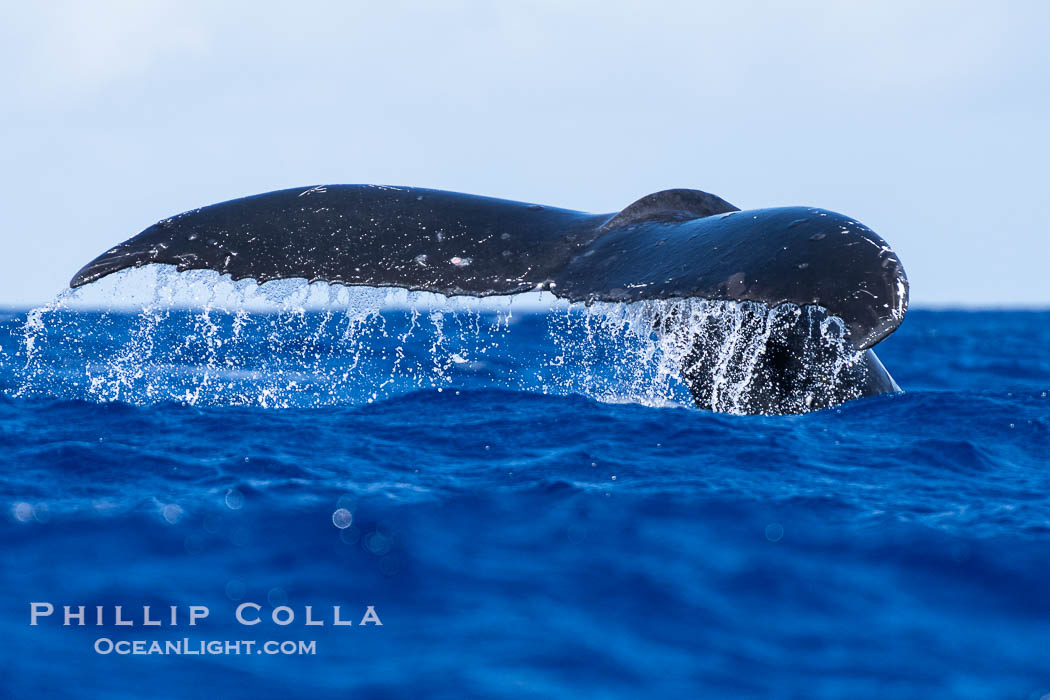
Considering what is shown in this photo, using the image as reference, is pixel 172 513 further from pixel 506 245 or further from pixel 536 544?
pixel 506 245

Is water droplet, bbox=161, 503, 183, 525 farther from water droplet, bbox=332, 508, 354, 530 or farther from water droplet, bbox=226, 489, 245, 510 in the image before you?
water droplet, bbox=332, 508, 354, 530

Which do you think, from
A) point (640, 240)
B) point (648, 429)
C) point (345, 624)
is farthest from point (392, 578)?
point (648, 429)

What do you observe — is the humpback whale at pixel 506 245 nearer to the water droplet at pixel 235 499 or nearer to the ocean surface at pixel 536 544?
the ocean surface at pixel 536 544

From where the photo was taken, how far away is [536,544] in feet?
A: 18.9

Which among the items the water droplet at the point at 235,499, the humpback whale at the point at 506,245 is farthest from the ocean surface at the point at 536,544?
the humpback whale at the point at 506,245

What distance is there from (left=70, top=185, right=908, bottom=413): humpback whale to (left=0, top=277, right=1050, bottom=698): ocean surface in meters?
0.34

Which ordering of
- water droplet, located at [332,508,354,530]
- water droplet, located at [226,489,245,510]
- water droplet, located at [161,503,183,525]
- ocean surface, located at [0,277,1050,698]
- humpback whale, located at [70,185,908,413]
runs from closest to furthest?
1. ocean surface, located at [0,277,1050,698]
2. humpback whale, located at [70,185,908,413]
3. water droplet, located at [332,508,354,530]
4. water droplet, located at [161,503,183,525]
5. water droplet, located at [226,489,245,510]

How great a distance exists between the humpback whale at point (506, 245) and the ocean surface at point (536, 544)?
13.4 inches

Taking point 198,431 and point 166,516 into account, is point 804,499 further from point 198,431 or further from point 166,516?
point 198,431

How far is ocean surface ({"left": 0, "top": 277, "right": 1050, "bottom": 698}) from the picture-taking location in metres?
4.54

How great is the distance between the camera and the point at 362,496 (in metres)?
6.46

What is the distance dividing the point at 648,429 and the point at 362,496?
7.54 feet

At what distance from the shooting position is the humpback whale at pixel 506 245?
16.6 feet

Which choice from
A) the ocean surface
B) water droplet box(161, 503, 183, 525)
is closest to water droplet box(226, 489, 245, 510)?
the ocean surface
